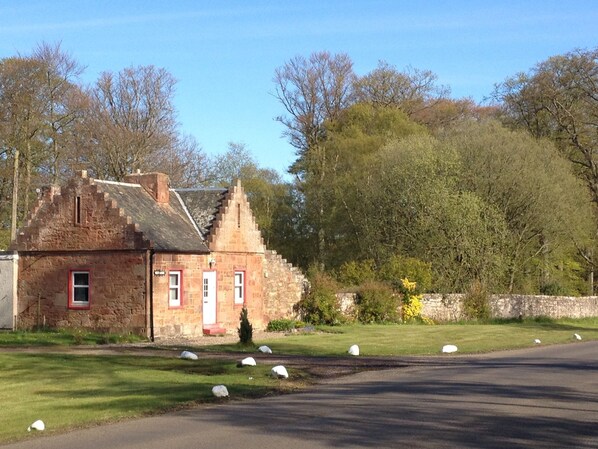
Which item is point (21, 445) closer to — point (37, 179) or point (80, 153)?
point (37, 179)

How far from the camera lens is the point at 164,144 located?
59.9m

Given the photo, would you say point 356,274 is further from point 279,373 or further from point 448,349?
point 279,373

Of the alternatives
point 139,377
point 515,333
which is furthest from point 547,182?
point 139,377

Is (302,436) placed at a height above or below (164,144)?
below

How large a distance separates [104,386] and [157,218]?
1655 cm

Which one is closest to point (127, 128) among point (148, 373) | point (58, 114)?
point (58, 114)

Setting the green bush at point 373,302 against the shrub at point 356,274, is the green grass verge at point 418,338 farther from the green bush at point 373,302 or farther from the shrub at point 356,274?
the shrub at point 356,274

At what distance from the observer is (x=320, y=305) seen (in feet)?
135

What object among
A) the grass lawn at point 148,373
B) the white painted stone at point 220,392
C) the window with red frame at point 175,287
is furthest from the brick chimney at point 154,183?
the white painted stone at point 220,392

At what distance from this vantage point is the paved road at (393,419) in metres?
12.6

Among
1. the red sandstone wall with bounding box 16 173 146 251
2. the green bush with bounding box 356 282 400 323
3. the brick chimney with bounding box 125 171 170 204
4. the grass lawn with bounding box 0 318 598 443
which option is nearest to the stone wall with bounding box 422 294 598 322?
the green bush with bounding box 356 282 400 323

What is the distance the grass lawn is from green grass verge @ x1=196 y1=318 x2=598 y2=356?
0.04 metres

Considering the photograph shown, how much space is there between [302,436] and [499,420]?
345 cm

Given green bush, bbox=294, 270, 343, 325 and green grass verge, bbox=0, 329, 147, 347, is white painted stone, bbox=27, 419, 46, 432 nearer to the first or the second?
green grass verge, bbox=0, 329, 147, 347
